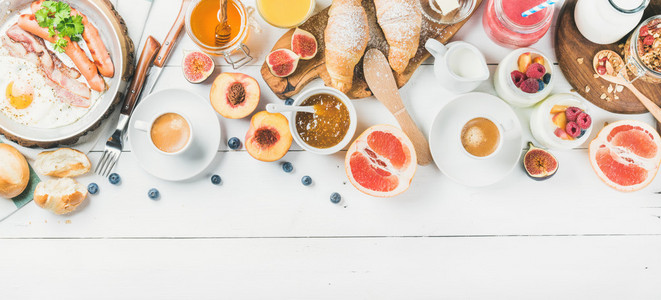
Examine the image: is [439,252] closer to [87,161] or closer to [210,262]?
[210,262]

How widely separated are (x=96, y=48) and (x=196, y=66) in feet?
1.19

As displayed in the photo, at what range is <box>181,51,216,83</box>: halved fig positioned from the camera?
153 cm

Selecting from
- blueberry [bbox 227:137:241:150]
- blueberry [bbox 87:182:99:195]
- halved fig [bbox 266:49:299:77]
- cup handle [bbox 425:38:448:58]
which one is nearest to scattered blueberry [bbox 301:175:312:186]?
blueberry [bbox 227:137:241:150]

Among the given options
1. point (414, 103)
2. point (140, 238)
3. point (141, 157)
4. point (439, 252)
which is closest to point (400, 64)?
point (414, 103)

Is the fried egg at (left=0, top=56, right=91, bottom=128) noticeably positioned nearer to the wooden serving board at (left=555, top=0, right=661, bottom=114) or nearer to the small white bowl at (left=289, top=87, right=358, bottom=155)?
the small white bowl at (left=289, top=87, right=358, bottom=155)

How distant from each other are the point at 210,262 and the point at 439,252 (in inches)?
33.3

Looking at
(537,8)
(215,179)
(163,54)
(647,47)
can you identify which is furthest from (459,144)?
(163,54)

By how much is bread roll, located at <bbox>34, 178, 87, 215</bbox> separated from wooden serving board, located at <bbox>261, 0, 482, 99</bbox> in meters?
0.78

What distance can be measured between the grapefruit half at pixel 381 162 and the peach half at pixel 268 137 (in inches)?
9.1

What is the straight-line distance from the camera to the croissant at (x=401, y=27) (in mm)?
1442

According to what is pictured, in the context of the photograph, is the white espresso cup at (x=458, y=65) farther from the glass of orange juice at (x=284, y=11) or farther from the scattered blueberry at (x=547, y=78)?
the glass of orange juice at (x=284, y=11)

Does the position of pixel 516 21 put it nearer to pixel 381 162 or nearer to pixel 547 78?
pixel 547 78

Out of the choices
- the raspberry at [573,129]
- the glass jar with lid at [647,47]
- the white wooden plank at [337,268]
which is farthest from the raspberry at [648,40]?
the white wooden plank at [337,268]

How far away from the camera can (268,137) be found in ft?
4.85
